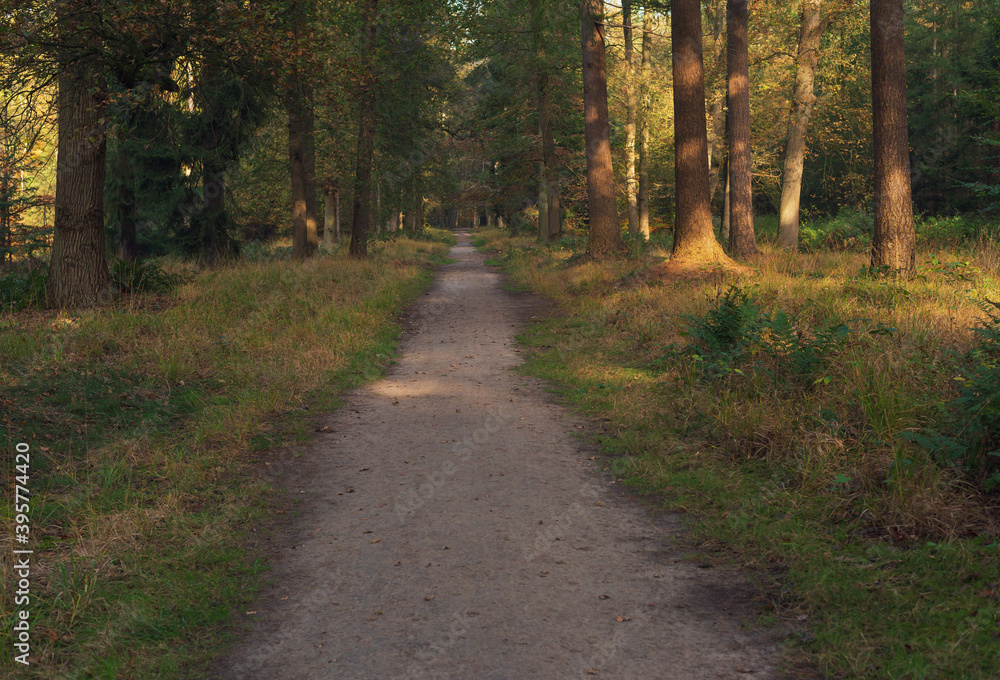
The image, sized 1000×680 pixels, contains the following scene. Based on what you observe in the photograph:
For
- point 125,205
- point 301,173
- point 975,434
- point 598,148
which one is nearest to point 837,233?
point 598,148

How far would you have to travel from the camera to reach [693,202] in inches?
555

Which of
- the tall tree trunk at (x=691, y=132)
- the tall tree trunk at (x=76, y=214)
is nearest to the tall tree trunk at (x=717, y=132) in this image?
the tall tree trunk at (x=691, y=132)

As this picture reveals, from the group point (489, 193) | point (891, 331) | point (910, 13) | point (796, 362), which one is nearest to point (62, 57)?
point (796, 362)

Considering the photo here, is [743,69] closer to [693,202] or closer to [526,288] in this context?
[693,202]

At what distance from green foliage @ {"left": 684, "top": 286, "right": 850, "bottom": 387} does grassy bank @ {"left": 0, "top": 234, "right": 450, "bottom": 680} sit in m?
4.75

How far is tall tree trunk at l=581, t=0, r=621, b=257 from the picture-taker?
18.9 m

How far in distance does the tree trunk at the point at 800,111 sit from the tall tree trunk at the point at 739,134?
91.2 inches

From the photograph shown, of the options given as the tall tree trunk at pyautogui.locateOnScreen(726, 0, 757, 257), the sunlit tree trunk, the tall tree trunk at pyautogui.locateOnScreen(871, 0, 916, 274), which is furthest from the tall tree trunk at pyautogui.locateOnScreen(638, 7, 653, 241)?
the tall tree trunk at pyautogui.locateOnScreen(871, 0, 916, 274)

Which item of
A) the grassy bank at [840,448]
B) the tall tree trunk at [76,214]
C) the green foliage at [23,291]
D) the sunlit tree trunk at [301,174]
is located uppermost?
the sunlit tree trunk at [301,174]

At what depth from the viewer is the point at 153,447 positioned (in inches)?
254

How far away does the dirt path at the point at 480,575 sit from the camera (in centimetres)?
351

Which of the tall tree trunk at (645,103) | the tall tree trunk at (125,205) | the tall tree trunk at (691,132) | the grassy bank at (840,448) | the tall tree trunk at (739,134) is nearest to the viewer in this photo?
the grassy bank at (840,448)

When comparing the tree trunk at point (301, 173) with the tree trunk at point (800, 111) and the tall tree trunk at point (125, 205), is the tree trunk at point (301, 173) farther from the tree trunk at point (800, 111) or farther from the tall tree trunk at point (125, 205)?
the tree trunk at point (800, 111)

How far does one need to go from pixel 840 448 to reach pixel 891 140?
7515 mm
